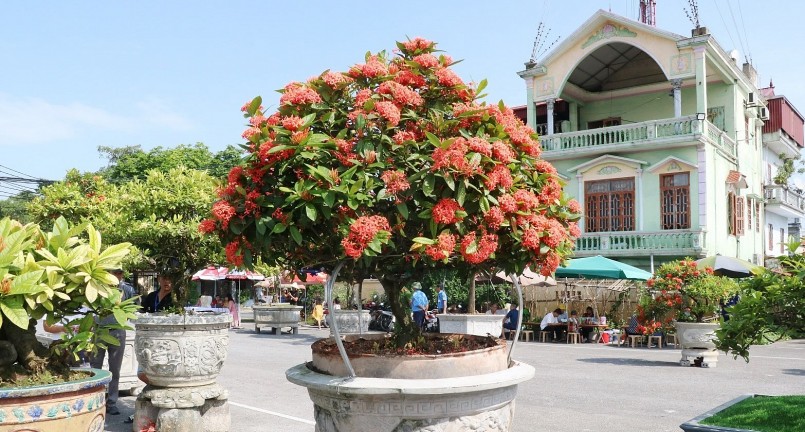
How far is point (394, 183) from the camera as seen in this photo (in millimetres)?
4027

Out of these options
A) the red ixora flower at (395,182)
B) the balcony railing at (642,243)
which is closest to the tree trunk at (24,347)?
the red ixora flower at (395,182)

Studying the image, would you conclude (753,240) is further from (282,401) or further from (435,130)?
(435,130)

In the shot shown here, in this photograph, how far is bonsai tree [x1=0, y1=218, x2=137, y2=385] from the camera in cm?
376

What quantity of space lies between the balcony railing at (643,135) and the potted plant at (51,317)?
20985 mm

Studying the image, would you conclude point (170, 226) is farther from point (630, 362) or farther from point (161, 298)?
point (630, 362)

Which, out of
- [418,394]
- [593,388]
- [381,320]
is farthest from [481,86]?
[381,320]

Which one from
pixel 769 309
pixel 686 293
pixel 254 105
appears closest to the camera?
pixel 254 105

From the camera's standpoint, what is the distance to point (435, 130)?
433 cm

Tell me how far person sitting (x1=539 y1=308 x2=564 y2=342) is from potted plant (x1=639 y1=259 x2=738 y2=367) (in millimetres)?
5782

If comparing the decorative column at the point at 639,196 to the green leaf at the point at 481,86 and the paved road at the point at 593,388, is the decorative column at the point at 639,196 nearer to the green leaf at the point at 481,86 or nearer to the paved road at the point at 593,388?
the paved road at the point at 593,388

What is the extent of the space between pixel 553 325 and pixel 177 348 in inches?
564


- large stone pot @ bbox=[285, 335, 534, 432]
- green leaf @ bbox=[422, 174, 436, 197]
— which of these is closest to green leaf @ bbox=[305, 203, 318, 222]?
green leaf @ bbox=[422, 174, 436, 197]

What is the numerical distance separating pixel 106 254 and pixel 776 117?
31535 millimetres

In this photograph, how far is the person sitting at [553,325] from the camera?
19625mm
